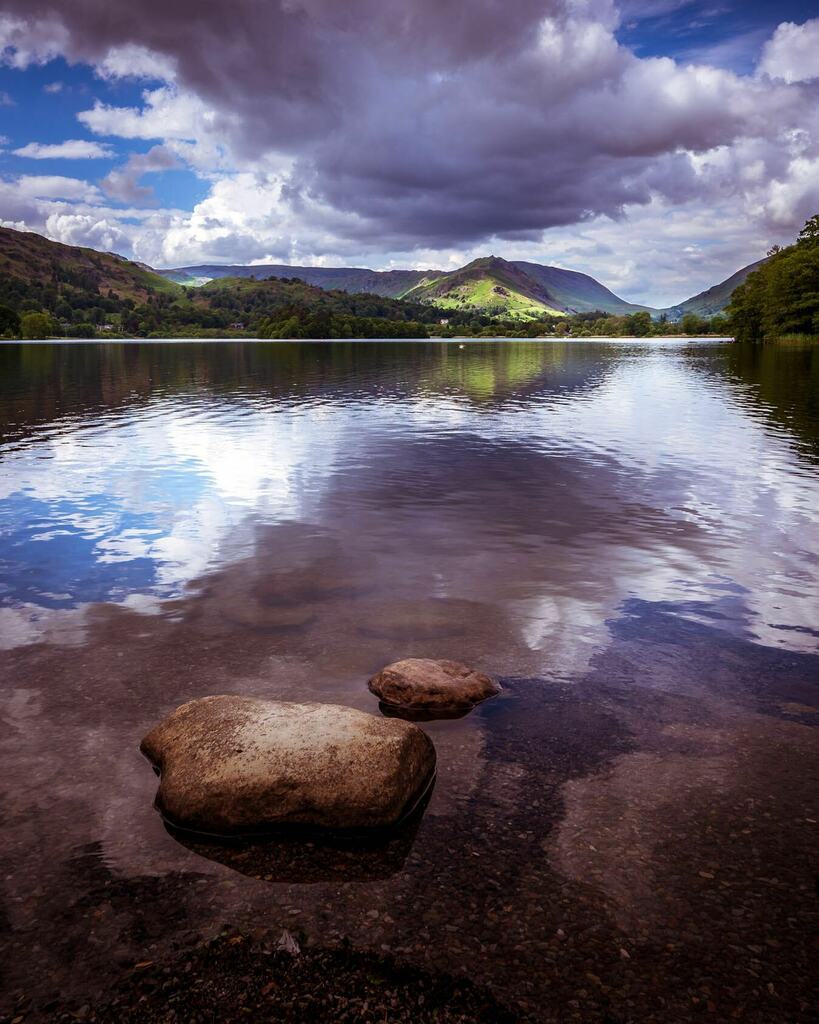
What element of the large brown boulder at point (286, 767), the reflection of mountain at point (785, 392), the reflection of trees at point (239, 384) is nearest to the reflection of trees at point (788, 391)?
the reflection of mountain at point (785, 392)

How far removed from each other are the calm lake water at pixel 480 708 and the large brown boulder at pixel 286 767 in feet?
1.24

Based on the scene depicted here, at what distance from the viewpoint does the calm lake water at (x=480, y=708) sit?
703 centimetres

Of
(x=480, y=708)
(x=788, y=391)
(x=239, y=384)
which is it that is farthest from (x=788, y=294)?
(x=480, y=708)

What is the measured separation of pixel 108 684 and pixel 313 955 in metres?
7.19

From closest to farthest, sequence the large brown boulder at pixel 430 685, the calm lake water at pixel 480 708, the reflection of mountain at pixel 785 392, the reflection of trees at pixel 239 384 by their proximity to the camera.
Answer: the calm lake water at pixel 480 708 < the large brown boulder at pixel 430 685 < the reflection of mountain at pixel 785 392 < the reflection of trees at pixel 239 384

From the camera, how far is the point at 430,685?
1169 cm

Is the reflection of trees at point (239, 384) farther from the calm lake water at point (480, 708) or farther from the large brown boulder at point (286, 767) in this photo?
the large brown boulder at point (286, 767)

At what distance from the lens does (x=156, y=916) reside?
7328 mm

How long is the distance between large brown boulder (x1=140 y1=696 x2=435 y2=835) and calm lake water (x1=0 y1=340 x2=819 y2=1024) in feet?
1.24

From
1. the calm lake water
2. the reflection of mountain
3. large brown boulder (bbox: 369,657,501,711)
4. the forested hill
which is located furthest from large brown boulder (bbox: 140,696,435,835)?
the forested hill

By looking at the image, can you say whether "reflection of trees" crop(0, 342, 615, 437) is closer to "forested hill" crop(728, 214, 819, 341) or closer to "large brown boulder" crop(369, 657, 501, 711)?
"large brown boulder" crop(369, 657, 501, 711)

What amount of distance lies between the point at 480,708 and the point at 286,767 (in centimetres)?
382

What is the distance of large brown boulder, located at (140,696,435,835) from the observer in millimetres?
8664

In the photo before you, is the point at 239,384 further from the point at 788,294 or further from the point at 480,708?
the point at 788,294
